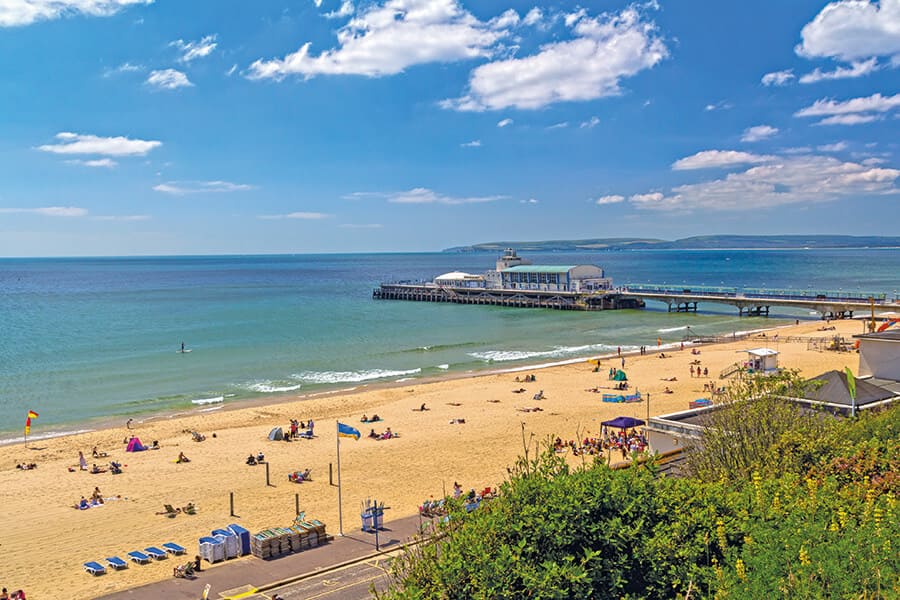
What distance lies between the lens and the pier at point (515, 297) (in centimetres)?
7781

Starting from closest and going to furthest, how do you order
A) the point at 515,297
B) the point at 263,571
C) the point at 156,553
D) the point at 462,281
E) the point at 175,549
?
the point at 263,571
the point at 156,553
the point at 175,549
the point at 515,297
the point at 462,281

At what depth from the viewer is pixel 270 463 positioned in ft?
82.7

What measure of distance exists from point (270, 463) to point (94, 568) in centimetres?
936

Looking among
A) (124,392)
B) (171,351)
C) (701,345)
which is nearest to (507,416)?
(124,392)

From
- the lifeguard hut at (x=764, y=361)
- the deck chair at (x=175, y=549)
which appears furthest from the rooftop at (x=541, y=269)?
the deck chair at (x=175, y=549)

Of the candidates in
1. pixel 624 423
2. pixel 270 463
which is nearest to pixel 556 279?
pixel 624 423

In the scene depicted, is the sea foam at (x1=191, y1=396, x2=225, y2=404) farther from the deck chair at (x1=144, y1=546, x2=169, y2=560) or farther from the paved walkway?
the paved walkway

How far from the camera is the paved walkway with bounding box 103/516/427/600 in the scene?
46.5 feet

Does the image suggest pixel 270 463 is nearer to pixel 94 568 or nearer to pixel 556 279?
pixel 94 568

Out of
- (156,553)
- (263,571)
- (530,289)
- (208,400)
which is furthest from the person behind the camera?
(530,289)

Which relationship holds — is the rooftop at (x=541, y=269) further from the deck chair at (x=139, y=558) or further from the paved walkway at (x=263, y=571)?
the deck chair at (x=139, y=558)

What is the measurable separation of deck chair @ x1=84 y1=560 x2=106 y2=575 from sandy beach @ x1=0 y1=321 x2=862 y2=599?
195 mm

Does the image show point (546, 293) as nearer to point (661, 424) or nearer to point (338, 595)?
Result: point (661, 424)

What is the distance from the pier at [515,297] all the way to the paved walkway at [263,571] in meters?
63.2
